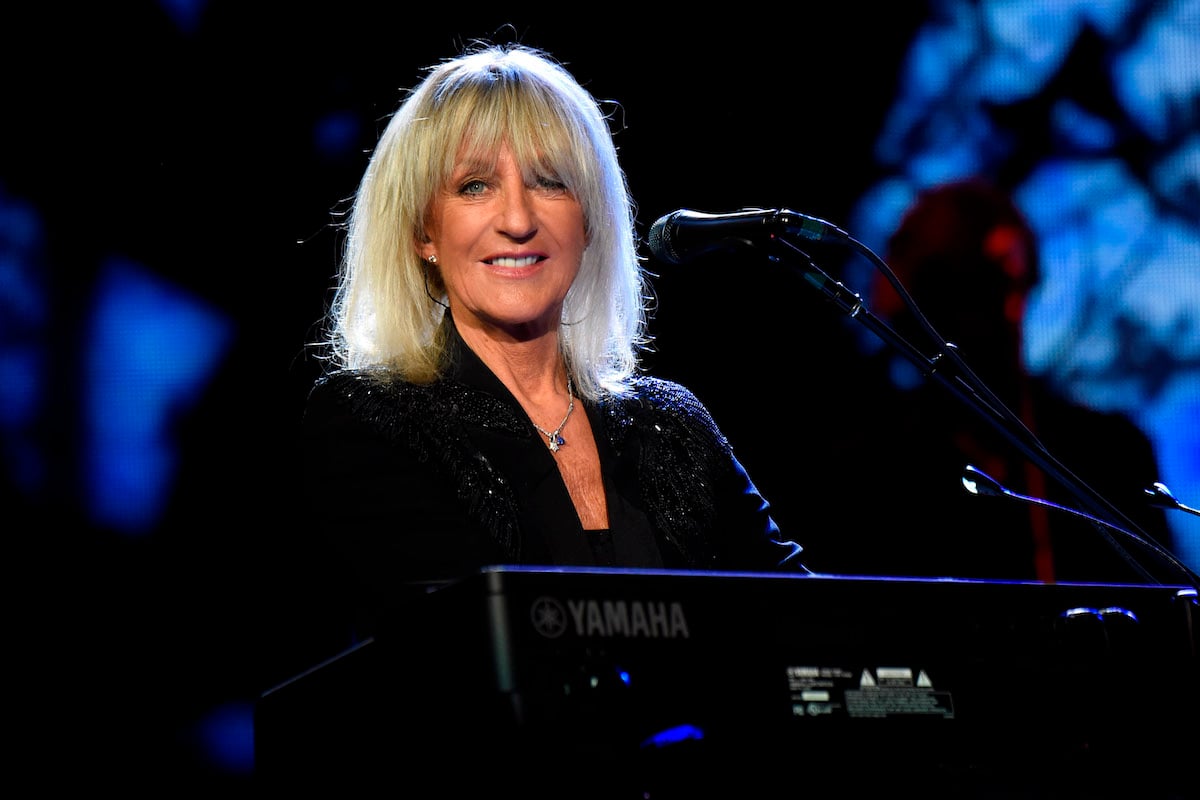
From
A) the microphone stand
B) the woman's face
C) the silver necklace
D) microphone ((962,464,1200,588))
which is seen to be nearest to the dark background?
the woman's face

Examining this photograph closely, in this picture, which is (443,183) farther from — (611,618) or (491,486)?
(611,618)

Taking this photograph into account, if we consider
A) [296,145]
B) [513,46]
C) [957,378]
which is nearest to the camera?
[957,378]

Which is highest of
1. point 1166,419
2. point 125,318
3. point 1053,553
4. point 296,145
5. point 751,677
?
point 296,145

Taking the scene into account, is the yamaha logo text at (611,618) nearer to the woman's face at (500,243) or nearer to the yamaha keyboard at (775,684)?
the yamaha keyboard at (775,684)

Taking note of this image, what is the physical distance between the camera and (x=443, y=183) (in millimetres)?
2244

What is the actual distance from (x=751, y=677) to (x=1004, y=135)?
108 inches

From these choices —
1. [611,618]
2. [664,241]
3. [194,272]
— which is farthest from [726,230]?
[194,272]

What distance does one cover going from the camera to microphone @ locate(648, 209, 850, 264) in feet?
5.49

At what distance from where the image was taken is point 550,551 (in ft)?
6.17

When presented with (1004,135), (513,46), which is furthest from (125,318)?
(1004,135)

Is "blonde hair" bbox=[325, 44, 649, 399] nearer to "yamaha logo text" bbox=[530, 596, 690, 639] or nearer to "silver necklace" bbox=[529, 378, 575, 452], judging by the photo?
"silver necklace" bbox=[529, 378, 575, 452]

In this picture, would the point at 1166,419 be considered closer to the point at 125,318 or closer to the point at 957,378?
the point at 957,378

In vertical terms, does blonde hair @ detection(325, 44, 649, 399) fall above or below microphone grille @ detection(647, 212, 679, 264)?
above

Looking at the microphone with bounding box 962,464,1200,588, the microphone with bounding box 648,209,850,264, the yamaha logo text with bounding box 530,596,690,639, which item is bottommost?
the yamaha logo text with bounding box 530,596,690,639
